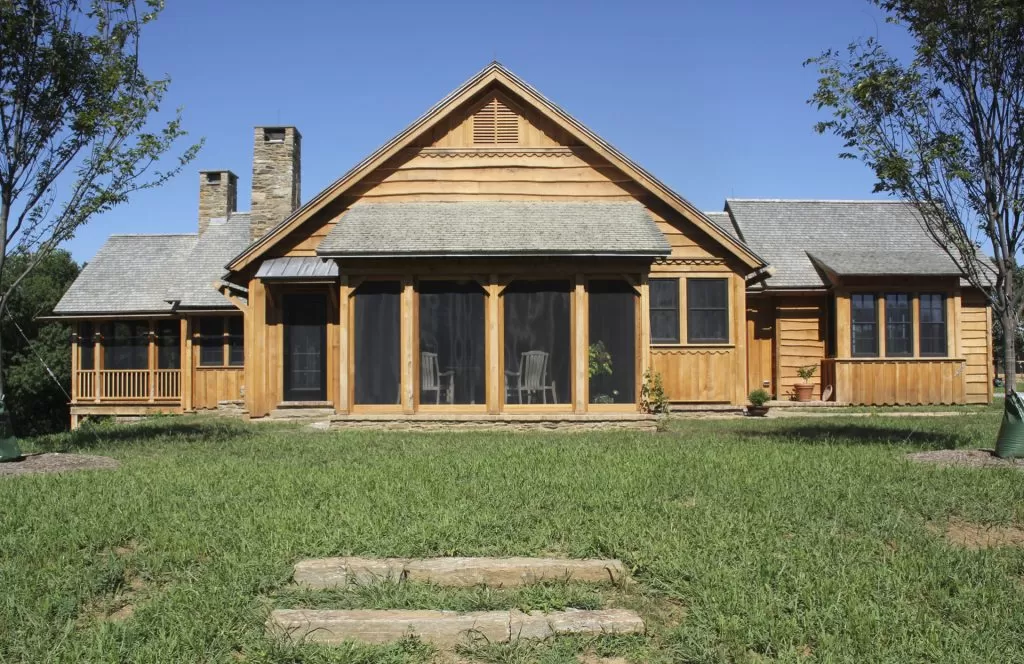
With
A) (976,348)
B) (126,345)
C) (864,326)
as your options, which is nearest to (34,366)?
(126,345)

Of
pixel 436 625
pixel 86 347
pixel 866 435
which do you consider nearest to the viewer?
pixel 436 625

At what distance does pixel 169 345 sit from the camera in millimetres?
24844

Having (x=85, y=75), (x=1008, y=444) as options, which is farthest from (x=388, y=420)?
(x=1008, y=444)

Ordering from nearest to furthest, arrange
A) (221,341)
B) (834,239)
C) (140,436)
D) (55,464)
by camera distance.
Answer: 1. (55,464)
2. (140,436)
3. (834,239)
4. (221,341)

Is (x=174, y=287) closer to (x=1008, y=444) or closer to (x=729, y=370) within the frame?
(x=729, y=370)

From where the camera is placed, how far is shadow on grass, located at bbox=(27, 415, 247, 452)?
13.1m

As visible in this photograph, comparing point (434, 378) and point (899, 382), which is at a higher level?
point (434, 378)

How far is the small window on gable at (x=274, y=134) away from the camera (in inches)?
825

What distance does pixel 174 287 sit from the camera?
2420cm

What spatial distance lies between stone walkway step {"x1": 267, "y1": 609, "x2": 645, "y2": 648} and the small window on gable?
17.6 meters

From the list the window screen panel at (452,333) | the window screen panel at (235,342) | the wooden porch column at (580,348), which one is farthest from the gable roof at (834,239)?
the window screen panel at (235,342)

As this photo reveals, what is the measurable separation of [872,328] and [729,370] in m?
4.63

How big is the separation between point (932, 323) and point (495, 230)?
11.4 meters

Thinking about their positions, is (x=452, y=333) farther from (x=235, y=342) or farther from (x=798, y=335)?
(x=235, y=342)
